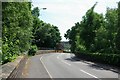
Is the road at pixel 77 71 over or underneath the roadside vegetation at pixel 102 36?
underneath

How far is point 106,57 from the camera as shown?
41.5 metres

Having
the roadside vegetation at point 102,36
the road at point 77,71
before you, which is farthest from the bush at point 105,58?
the road at point 77,71

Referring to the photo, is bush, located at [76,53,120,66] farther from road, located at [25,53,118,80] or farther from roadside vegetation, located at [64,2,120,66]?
road, located at [25,53,118,80]

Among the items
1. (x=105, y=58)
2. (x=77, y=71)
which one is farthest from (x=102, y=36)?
(x=77, y=71)

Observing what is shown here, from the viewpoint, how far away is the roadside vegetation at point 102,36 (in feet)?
140

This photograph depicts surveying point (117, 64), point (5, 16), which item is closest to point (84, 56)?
point (117, 64)

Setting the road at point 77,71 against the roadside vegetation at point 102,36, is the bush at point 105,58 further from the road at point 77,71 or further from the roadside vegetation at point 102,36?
the road at point 77,71

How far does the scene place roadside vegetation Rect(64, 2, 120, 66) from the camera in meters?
42.6

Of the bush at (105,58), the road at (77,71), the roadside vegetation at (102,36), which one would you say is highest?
the roadside vegetation at (102,36)

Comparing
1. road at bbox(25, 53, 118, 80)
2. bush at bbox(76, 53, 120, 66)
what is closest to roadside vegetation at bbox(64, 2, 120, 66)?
bush at bbox(76, 53, 120, 66)

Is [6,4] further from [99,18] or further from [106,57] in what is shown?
[99,18]

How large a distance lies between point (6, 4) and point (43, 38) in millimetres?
90260

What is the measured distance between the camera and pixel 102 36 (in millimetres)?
54375

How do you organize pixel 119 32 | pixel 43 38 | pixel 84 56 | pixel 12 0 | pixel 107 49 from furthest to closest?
pixel 43 38, pixel 84 56, pixel 107 49, pixel 119 32, pixel 12 0
